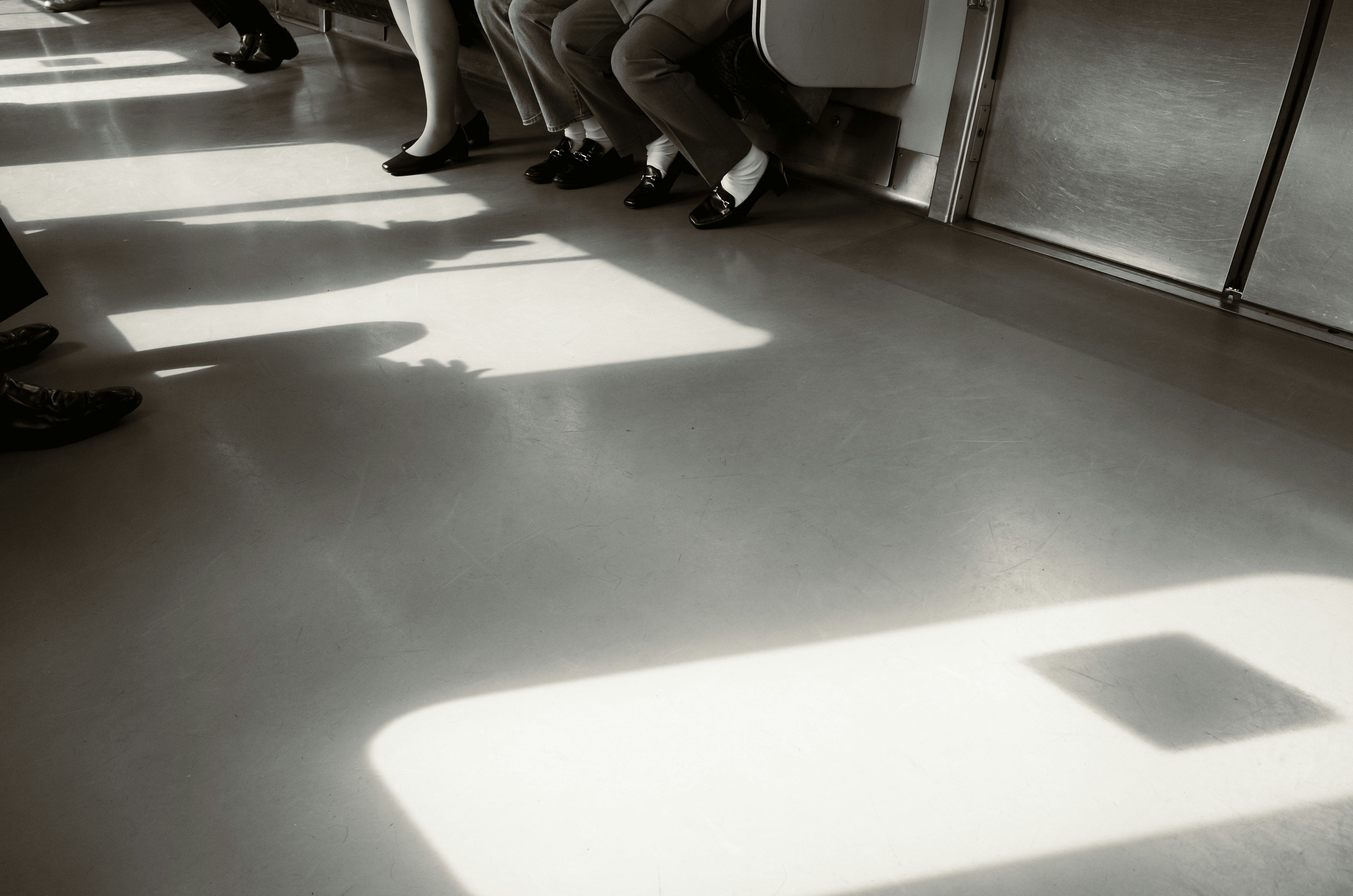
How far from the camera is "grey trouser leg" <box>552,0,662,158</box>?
9.12 feet

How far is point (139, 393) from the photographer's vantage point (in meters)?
1.97

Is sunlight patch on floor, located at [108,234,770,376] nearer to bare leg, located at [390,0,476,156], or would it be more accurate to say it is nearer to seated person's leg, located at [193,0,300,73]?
bare leg, located at [390,0,476,156]

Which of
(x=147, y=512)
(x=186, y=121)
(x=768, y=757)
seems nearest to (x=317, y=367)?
(x=147, y=512)

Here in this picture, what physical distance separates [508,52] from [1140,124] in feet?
6.64

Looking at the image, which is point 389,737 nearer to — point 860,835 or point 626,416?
point 860,835

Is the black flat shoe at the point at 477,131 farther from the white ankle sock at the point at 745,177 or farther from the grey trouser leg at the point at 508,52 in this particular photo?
the white ankle sock at the point at 745,177

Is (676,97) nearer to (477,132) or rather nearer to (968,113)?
(968,113)

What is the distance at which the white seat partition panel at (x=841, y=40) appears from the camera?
96.0 inches

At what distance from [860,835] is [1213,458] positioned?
43.0 inches

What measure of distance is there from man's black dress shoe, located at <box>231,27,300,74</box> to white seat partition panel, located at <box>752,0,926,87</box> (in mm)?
3464

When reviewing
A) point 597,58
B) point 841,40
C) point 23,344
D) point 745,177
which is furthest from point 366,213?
point 841,40

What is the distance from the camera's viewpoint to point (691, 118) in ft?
8.64

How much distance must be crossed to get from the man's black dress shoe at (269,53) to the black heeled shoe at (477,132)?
1.75 meters

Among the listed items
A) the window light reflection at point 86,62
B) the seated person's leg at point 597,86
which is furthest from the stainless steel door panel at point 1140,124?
the window light reflection at point 86,62
